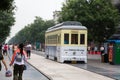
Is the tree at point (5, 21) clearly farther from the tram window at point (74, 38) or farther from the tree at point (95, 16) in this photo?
the tram window at point (74, 38)

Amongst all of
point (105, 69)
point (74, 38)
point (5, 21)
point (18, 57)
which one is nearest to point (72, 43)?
point (74, 38)

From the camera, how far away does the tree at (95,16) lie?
48219 millimetres

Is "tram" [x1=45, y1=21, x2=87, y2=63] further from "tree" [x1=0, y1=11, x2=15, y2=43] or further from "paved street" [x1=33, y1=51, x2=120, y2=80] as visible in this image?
"tree" [x1=0, y1=11, x2=15, y2=43]

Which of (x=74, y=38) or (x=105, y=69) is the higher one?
(x=74, y=38)

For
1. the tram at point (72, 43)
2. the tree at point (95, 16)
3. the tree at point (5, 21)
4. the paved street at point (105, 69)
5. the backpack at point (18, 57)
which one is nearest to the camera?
the backpack at point (18, 57)

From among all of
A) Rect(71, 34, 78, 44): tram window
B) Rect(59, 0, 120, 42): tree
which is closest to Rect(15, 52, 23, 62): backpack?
Rect(71, 34, 78, 44): tram window

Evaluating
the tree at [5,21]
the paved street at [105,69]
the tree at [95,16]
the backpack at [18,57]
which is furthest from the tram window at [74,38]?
the tree at [5,21]

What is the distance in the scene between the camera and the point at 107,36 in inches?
1948

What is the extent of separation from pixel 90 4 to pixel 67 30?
45.5ft

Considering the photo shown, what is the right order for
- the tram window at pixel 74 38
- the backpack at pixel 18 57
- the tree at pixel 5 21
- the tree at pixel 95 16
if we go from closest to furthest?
the backpack at pixel 18 57, the tram window at pixel 74 38, the tree at pixel 95 16, the tree at pixel 5 21

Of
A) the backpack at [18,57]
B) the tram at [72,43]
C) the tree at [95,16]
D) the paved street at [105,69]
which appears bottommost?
the paved street at [105,69]

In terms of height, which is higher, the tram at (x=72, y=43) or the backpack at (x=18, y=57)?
the tram at (x=72, y=43)

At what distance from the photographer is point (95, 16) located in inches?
1913

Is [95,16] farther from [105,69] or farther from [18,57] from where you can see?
[18,57]
